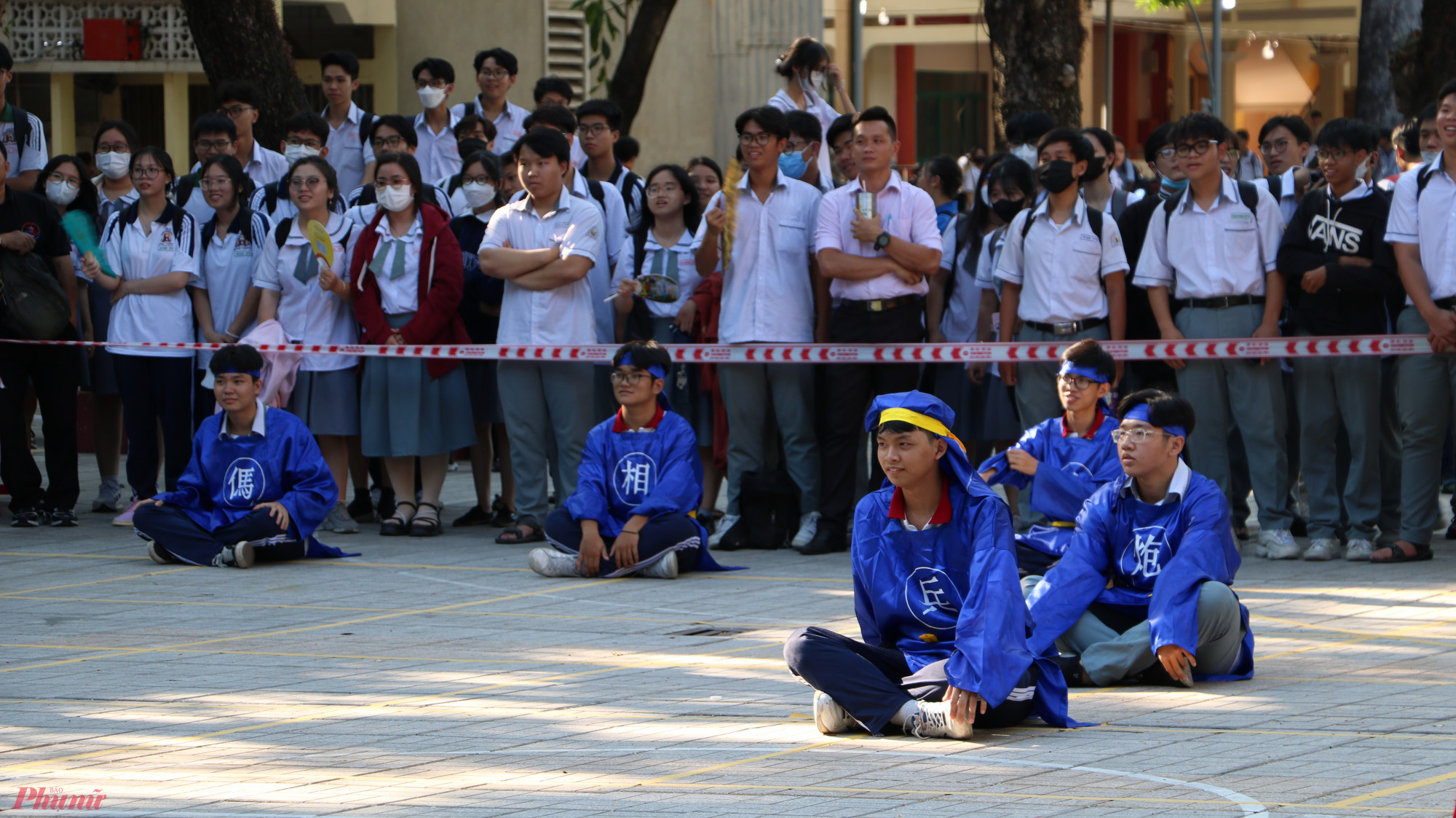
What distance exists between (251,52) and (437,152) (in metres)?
2.26

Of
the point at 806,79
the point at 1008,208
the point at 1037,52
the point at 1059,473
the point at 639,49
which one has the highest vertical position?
the point at 639,49

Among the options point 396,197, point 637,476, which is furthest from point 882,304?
point 396,197

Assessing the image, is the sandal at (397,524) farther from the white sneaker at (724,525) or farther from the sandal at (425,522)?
the white sneaker at (724,525)

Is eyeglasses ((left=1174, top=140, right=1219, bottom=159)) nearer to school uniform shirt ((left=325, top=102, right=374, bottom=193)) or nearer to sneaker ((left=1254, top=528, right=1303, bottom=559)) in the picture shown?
sneaker ((left=1254, top=528, right=1303, bottom=559))

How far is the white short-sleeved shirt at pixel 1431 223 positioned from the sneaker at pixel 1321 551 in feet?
4.71

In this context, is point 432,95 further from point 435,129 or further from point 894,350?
point 894,350

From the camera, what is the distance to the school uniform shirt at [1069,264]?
9.67 metres

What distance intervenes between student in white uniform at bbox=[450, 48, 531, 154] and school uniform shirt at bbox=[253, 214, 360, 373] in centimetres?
226

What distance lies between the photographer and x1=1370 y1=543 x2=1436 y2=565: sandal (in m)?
9.30

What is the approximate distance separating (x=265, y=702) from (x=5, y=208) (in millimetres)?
6135

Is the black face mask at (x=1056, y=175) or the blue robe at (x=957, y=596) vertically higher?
the black face mask at (x=1056, y=175)

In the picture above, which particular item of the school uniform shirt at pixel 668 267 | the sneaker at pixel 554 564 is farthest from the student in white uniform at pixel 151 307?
the sneaker at pixel 554 564

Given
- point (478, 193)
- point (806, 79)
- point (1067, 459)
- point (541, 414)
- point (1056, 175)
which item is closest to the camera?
point (1067, 459)

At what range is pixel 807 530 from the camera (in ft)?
33.2
